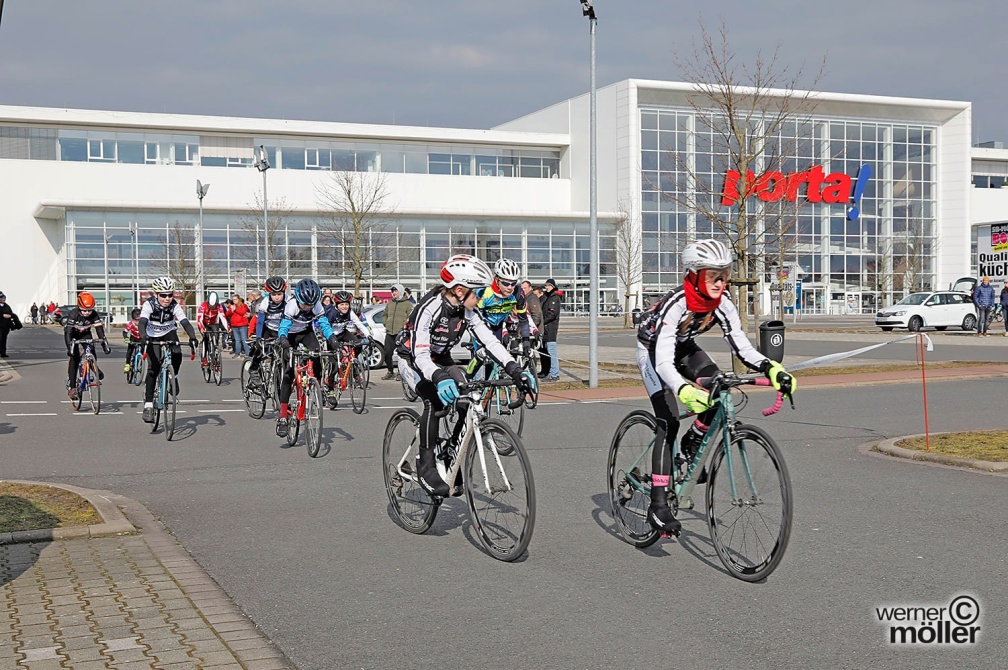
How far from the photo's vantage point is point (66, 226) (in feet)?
222

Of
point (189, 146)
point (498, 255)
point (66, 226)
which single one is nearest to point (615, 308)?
point (498, 255)

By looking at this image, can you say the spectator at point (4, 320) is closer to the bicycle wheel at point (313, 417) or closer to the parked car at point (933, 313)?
the bicycle wheel at point (313, 417)

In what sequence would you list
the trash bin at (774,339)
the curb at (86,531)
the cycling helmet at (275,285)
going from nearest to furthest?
the curb at (86,531) → the trash bin at (774,339) → the cycling helmet at (275,285)

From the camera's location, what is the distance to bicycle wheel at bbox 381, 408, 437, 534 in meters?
7.30

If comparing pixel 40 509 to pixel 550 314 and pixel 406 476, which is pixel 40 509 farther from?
pixel 550 314

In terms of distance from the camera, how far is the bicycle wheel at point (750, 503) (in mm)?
5645

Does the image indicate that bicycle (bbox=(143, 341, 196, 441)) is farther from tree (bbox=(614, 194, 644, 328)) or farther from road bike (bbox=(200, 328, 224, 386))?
tree (bbox=(614, 194, 644, 328))

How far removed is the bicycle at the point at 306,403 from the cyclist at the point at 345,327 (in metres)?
3.31

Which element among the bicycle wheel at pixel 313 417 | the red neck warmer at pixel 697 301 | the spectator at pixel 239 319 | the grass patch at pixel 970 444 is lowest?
the grass patch at pixel 970 444

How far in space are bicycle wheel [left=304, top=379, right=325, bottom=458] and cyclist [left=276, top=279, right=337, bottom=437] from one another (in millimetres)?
358

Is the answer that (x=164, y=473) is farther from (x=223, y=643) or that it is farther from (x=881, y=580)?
(x=881, y=580)

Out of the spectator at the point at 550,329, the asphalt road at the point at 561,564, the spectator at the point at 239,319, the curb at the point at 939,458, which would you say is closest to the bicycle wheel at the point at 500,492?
the asphalt road at the point at 561,564

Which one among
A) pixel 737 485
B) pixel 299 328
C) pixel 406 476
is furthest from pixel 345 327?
pixel 737 485

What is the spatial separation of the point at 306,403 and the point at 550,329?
10810 mm
